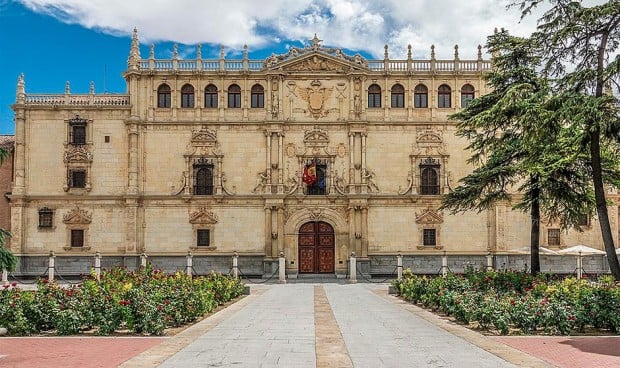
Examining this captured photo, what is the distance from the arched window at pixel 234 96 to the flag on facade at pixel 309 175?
21.3ft

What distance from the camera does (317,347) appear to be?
15320mm

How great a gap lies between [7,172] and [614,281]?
1714 inches

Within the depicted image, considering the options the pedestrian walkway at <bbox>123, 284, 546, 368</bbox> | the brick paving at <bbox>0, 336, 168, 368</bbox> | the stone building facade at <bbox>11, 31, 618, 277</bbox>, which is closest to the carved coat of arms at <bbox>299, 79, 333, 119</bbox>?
the stone building facade at <bbox>11, 31, 618, 277</bbox>

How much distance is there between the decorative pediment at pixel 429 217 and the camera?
4716cm

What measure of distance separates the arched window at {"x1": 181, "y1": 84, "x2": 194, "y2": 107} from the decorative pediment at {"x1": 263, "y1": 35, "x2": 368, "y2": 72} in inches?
211

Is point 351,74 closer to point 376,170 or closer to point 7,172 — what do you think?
point 376,170

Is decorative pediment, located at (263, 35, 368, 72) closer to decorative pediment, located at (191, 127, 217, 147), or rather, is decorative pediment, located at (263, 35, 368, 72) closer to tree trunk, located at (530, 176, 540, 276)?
decorative pediment, located at (191, 127, 217, 147)

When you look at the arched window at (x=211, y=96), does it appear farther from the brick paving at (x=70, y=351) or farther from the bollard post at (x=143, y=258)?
the brick paving at (x=70, y=351)

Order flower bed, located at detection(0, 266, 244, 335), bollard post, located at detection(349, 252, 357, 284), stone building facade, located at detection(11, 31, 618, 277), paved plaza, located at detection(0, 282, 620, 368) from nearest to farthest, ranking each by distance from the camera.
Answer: paved plaza, located at detection(0, 282, 620, 368) → flower bed, located at detection(0, 266, 244, 335) → bollard post, located at detection(349, 252, 357, 284) → stone building facade, located at detection(11, 31, 618, 277)

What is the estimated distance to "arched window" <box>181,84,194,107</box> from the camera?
47531 mm

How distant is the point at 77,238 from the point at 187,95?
39.8ft

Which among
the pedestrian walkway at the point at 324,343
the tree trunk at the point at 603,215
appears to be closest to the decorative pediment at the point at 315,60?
the pedestrian walkway at the point at 324,343

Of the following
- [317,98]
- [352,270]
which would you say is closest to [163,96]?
[317,98]

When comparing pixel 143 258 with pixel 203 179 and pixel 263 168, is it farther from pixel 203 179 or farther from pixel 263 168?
pixel 263 168
